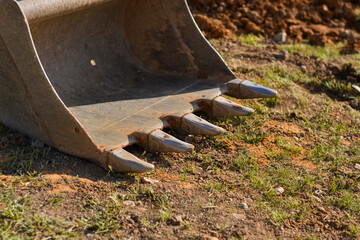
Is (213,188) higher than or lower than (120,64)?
lower

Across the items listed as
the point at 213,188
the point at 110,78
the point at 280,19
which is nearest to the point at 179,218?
the point at 213,188

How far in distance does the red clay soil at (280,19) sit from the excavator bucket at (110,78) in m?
1.49

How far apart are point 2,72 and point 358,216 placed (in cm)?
227

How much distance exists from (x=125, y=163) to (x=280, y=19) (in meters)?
3.91

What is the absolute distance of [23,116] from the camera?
3078mm

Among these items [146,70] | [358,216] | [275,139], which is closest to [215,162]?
[275,139]

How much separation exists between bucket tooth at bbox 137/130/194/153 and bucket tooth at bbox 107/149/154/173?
9.4 inches

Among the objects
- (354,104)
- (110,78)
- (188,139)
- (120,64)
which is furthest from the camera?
(354,104)

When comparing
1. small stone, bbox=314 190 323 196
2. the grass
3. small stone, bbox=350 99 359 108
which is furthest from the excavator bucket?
the grass

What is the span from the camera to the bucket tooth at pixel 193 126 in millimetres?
3186

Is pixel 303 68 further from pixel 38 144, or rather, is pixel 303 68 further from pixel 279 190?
pixel 38 144

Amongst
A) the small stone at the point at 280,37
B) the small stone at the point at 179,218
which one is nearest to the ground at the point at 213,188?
the small stone at the point at 179,218

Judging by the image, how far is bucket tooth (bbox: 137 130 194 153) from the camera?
9.71 feet

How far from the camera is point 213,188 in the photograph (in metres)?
2.91
